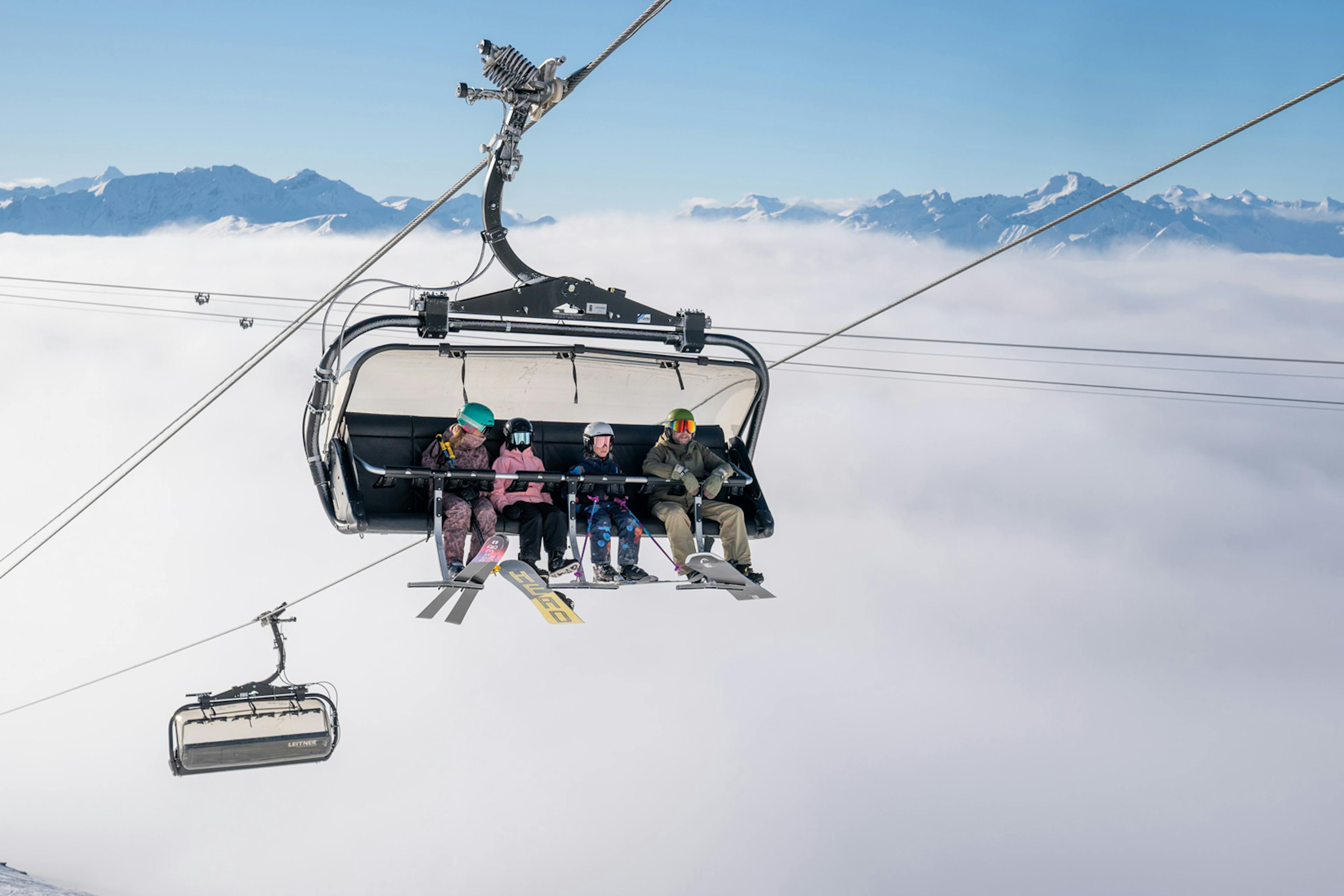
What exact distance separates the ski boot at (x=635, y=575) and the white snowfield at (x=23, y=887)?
9456 cm

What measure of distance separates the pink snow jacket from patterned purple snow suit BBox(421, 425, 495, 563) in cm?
11

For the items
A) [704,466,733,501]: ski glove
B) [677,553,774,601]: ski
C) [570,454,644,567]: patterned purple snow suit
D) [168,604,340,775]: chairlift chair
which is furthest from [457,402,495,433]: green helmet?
[168,604,340,775]: chairlift chair

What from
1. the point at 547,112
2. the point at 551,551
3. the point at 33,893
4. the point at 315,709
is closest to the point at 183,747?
the point at 315,709

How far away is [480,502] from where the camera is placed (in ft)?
35.9

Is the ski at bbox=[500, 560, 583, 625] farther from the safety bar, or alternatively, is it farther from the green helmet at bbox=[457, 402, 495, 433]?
the green helmet at bbox=[457, 402, 495, 433]

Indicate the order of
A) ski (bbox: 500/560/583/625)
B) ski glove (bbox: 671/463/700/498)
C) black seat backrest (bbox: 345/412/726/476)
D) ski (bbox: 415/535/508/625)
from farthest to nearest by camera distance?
black seat backrest (bbox: 345/412/726/476)
ski glove (bbox: 671/463/700/498)
ski (bbox: 415/535/508/625)
ski (bbox: 500/560/583/625)

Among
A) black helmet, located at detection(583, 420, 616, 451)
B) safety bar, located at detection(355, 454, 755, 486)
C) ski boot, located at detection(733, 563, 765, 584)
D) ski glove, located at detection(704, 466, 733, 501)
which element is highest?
black helmet, located at detection(583, 420, 616, 451)

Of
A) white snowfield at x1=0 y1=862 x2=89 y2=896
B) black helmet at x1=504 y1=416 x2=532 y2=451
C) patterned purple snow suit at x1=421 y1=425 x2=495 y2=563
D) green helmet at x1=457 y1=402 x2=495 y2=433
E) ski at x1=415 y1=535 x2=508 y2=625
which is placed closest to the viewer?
ski at x1=415 y1=535 x2=508 y2=625

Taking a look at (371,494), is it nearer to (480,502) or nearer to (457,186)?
(480,502)

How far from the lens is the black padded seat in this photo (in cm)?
1090

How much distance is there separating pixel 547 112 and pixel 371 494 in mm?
4145

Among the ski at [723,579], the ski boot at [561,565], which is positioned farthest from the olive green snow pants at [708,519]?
the ski boot at [561,565]

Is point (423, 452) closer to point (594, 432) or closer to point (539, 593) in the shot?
point (594, 432)

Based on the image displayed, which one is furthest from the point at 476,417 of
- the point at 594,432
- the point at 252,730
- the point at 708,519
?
the point at 252,730
